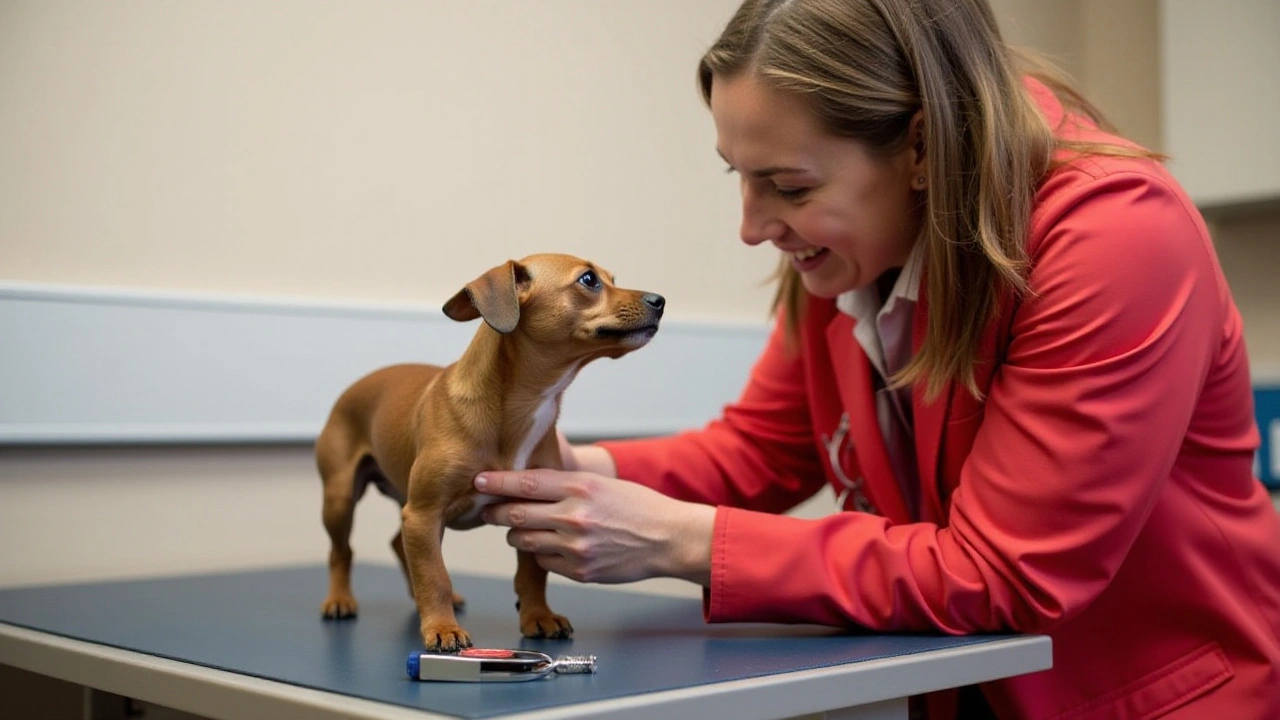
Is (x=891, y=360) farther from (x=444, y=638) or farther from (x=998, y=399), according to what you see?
(x=444, y=638)

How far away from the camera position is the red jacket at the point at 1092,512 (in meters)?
1.02

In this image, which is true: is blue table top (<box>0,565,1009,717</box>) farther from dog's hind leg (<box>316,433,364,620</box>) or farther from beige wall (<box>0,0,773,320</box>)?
beige wall (<box>0,0,773,320</box>)

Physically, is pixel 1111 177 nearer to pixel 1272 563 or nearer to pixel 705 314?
pixel 1272 563

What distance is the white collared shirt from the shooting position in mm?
1302

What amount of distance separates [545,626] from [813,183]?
0.49 metres

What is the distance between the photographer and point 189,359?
161cm

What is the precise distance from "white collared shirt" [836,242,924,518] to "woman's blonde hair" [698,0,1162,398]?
0.14 metres

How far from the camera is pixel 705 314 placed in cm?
220

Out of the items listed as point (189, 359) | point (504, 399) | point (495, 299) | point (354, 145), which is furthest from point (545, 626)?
point (354, 145)

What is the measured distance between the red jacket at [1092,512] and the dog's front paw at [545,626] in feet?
0.44

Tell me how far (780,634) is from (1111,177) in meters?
0.50

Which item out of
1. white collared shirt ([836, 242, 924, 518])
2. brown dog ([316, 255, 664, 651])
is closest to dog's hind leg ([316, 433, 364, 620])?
brown dog ([316, 255, 664, 651])

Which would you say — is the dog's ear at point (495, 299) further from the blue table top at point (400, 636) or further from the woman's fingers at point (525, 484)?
the blue table top at point (400, 636)

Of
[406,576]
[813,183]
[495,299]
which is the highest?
[813,183]
